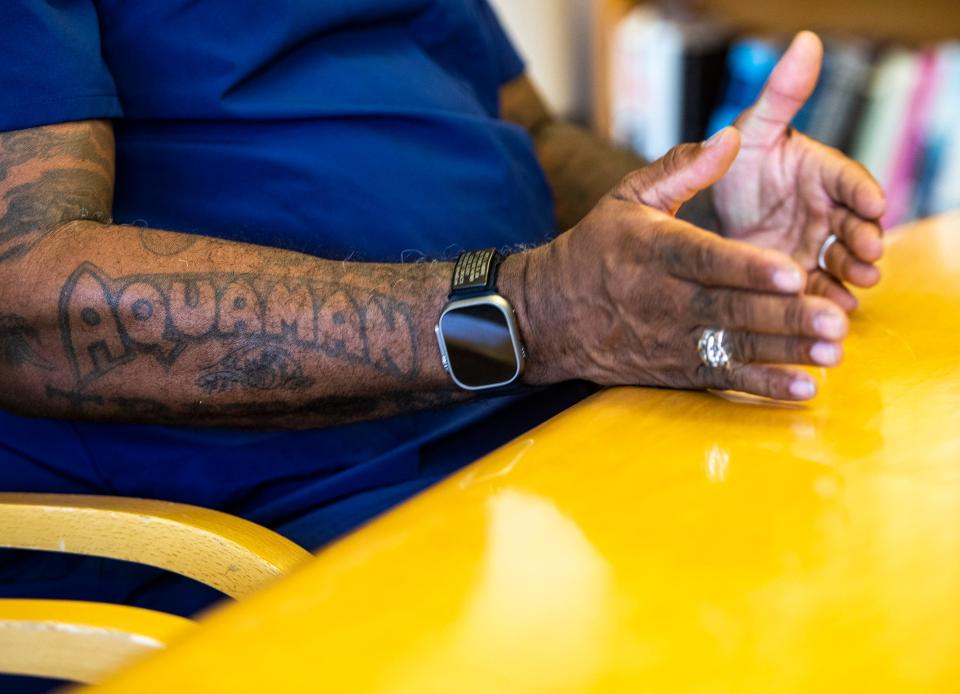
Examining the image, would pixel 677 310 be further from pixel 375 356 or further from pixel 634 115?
pixel 634 115

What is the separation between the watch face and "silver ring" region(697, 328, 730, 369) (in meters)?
0.16

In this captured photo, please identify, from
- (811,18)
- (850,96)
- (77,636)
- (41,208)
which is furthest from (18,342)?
(811,18)

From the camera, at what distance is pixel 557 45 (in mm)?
3146

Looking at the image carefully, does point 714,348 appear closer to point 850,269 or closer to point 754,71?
point 850,269

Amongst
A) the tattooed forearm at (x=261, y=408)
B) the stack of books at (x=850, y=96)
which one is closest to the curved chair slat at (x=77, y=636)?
the tattooed forearm at (x=261, y=408)

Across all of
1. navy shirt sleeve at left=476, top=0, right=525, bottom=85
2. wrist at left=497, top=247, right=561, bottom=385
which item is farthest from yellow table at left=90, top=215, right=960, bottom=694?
navy shirt sleeve at left=476, top=0, right=525, bottom=85

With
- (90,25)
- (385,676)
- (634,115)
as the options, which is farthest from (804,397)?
(634,115)

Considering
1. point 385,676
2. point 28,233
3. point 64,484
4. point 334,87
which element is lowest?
point 64,484

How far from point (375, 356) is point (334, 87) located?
359 mm

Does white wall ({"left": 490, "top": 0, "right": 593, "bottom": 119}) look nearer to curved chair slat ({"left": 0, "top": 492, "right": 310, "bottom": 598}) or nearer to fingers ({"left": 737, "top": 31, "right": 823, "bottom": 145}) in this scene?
fingers ({"left": 737, "top": 31, "right": 823, "bottom": 145})

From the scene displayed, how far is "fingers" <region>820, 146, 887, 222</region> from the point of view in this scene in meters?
0.89

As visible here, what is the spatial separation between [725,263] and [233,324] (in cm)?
40

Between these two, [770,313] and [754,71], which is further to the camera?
[754,71]

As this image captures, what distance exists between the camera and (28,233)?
0.78 m
